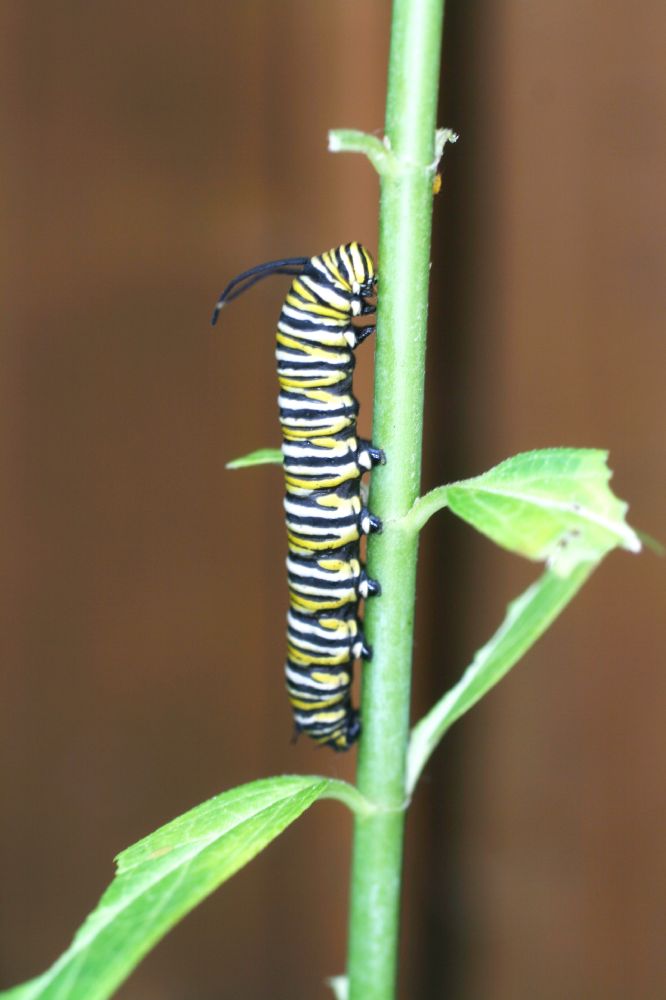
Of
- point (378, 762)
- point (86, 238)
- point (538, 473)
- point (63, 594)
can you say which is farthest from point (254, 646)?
point (538, 473)

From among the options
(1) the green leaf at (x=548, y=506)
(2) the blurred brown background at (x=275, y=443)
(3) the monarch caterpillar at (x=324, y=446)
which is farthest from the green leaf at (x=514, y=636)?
(2) the blurred brown background at (x=275, y=443)

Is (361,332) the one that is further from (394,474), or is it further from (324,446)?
(394,474)

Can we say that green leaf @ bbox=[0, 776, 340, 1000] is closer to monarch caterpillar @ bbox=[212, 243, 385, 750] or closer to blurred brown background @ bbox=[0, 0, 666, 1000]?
monarch caterpillar @ bbox=[212, 243, 385, 750]

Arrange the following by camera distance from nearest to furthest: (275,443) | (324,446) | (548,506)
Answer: (548,506)
(324,446)
(275,443)

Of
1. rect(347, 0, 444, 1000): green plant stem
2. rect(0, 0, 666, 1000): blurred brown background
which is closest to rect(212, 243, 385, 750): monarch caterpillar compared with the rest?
rect(347, 0, 444, 1000): green plant stem

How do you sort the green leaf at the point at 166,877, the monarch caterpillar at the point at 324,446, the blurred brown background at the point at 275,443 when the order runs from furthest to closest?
the blurred brown background at the point at 275,443, the monarch caterpillar at the point at 324,446, the green leaf at the point at 166,877

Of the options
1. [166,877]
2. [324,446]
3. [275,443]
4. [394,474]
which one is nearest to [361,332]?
[324,446]

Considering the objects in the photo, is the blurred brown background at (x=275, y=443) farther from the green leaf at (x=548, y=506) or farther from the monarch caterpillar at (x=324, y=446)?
the green leaf at (x=548, y=506)
